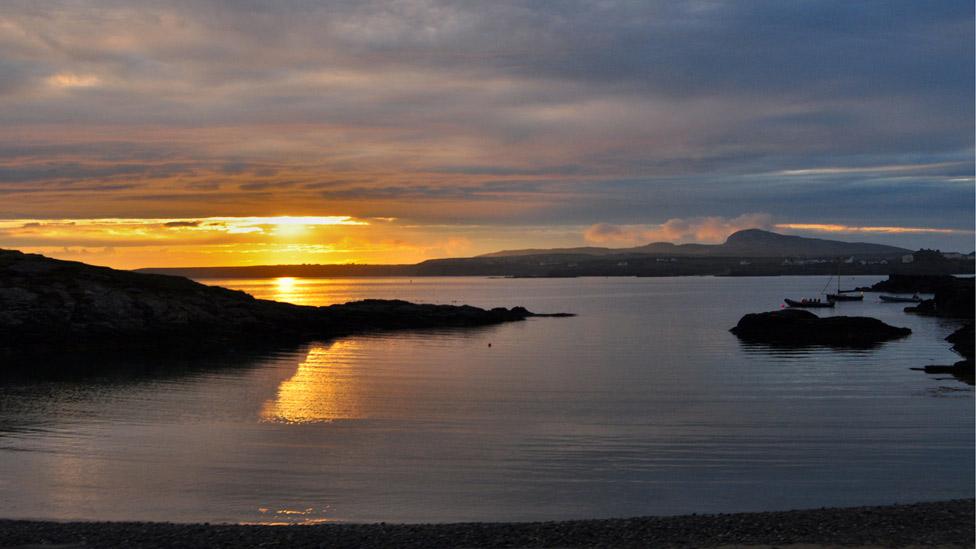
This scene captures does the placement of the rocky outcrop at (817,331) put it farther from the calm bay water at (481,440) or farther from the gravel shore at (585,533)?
the gravel shore at (585,533)

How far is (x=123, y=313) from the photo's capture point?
2872 inches

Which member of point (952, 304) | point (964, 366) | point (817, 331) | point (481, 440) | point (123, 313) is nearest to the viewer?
point (481, 440)

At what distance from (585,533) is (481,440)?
14072 mm

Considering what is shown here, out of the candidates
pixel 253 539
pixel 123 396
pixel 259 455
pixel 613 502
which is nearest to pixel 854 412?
pixel 613 502

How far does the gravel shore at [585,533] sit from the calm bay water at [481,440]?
2.53 meters

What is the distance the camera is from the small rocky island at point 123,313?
68250 millimetres

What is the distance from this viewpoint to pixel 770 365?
5772 centimetres

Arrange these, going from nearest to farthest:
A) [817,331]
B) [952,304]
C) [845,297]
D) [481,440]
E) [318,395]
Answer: [481,440], [318,395], [817,331], [952,304], [845,297]

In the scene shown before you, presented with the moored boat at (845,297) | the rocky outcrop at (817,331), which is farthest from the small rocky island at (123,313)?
the moored boat at (845,297)

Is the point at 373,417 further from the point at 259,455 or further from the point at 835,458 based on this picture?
the point at 835,458

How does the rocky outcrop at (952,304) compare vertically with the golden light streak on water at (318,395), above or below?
above

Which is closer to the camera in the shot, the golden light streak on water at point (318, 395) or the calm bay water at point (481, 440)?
the calm bay water at point (481, 440)

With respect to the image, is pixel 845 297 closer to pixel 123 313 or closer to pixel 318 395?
pixel 123 313

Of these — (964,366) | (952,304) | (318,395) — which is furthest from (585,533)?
(952,304)
